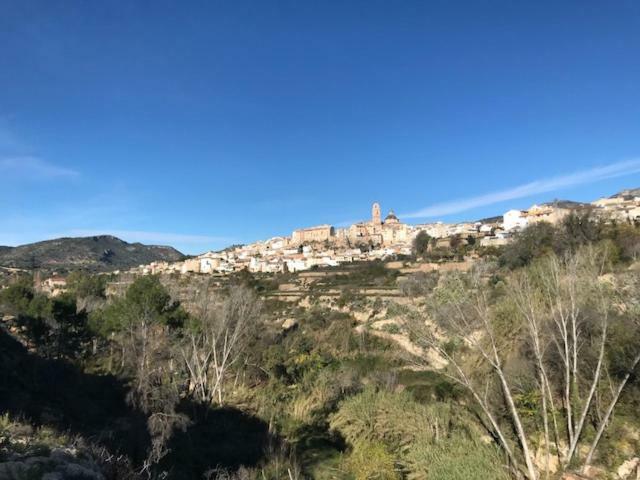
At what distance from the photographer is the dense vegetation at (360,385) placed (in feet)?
30.9

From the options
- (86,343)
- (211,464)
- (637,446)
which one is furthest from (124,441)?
(86,343)

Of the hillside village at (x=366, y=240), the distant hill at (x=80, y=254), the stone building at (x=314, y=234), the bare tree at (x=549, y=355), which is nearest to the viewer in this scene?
the bare tree at (x=549, y=355)

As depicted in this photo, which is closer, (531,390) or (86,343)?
(531,390)

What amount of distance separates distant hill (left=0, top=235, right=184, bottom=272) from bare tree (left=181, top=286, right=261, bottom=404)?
9020 centimetres

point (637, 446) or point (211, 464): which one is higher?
point (637, 446)

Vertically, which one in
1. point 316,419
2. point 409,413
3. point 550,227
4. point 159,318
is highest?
point 550,227

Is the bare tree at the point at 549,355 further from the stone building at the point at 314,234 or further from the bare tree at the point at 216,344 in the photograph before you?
the stone building at the point at 314,234

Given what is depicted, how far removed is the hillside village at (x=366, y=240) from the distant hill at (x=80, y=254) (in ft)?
52.7

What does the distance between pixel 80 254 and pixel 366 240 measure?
7674 cm

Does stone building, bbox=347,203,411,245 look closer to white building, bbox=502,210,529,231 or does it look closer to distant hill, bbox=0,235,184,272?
white building, bbox=502,210,529,231

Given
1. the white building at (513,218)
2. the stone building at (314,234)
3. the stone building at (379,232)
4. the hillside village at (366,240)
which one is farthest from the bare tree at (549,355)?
the stone building at (314,234)

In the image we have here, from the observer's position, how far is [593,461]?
29.9 feet

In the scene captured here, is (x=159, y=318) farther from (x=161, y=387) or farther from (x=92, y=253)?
(x=92, y=253)

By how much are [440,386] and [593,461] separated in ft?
22.2
